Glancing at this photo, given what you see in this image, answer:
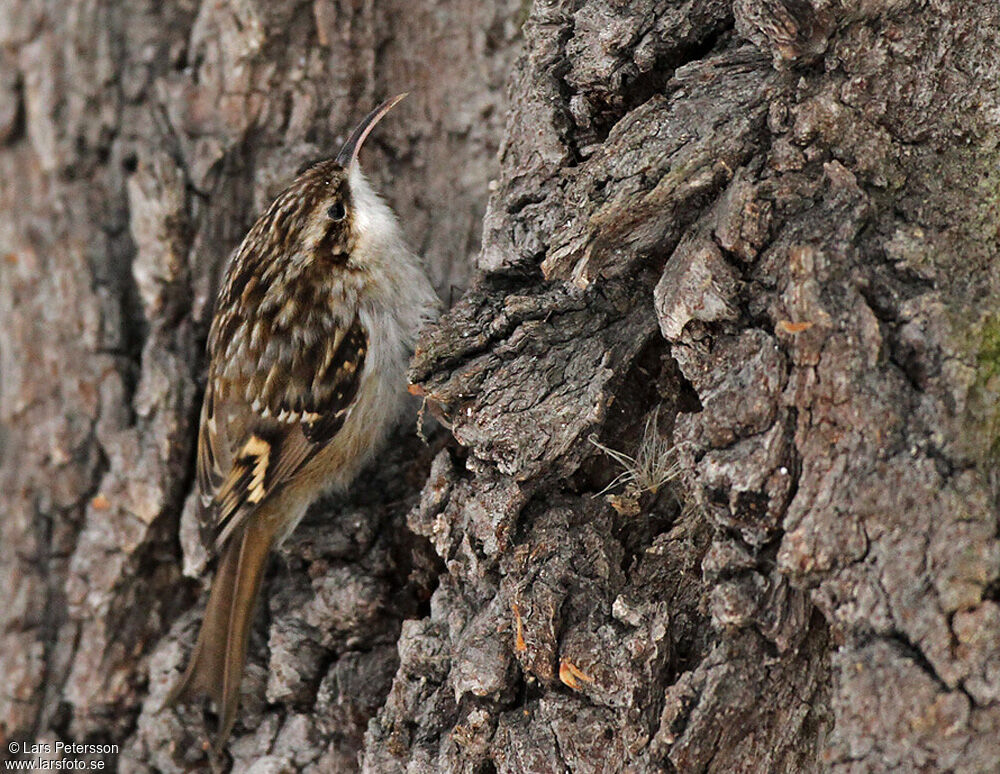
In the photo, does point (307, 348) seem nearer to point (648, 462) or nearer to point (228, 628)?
point (228, 628)

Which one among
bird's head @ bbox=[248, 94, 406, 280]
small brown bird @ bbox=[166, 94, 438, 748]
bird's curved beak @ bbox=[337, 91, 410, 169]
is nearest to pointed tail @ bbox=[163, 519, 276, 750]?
small brown bird @ bbox=[166, 94, 438, 748]

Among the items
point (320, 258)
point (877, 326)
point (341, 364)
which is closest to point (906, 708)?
point (877, 326)

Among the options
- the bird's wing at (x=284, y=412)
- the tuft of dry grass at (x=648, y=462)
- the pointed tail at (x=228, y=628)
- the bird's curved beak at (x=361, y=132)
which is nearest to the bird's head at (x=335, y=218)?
the bird's curved beak at (x=361, y=132)

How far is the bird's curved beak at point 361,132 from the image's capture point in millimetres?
2260

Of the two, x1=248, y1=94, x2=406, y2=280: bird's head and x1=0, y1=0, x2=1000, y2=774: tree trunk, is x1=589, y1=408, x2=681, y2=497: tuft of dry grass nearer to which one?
x1=0, y1=0, x2=1000, y2=774: tree trunk

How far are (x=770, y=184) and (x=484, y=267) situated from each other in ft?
1.91

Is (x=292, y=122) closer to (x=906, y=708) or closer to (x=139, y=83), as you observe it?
(x=139, y=83)

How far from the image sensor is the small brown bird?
2.33 meters

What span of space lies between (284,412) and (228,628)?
554 millimetres

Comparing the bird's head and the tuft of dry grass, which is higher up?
the bird's head

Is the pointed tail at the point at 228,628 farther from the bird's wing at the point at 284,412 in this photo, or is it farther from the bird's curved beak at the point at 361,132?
the bird's curved beak at the point at 361,132

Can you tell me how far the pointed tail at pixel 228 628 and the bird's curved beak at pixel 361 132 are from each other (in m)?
0.86

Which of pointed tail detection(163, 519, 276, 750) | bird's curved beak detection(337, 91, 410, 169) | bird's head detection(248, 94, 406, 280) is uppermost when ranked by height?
bird's curved beak detection(337, 91, 410, 169)

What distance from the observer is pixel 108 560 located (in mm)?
2299
